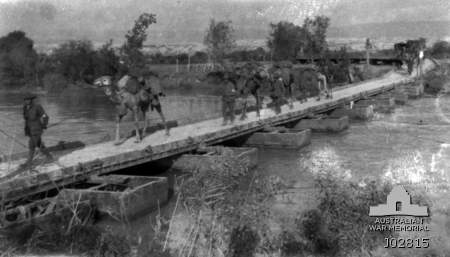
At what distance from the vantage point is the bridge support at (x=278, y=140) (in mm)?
23805

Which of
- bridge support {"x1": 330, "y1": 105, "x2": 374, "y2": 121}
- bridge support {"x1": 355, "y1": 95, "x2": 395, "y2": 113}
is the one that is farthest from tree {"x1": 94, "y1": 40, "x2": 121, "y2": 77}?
bridge support {"x1": 330, "y1": 105, "x2": 374, "y2": 121}

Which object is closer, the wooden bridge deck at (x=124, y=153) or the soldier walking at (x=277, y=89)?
the wooden bridge deck at (x=124, y=153)

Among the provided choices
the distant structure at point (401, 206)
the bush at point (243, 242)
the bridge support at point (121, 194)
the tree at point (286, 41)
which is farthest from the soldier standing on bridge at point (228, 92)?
the tree at point (286, 41)

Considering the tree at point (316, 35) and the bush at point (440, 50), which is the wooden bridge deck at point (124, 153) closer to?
the tree at point (316, 35)

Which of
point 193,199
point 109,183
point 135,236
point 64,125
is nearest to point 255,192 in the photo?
point 193,199

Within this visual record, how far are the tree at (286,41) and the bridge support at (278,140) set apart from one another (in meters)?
77.9

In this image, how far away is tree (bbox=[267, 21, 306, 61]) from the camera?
103 meters

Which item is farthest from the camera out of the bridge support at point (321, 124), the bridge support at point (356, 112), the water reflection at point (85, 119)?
the bridge support at point (356, 112)

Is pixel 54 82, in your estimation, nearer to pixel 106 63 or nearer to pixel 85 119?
pixel 106 63

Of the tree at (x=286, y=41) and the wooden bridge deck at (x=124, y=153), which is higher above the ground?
the tree at (x=286, y=41)

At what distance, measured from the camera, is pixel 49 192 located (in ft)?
45.8

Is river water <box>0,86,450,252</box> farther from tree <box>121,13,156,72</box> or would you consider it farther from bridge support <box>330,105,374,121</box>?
tree <box>121,13,156,72</box>

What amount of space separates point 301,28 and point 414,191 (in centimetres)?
9349

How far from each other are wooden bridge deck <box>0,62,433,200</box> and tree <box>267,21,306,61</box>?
250ft
